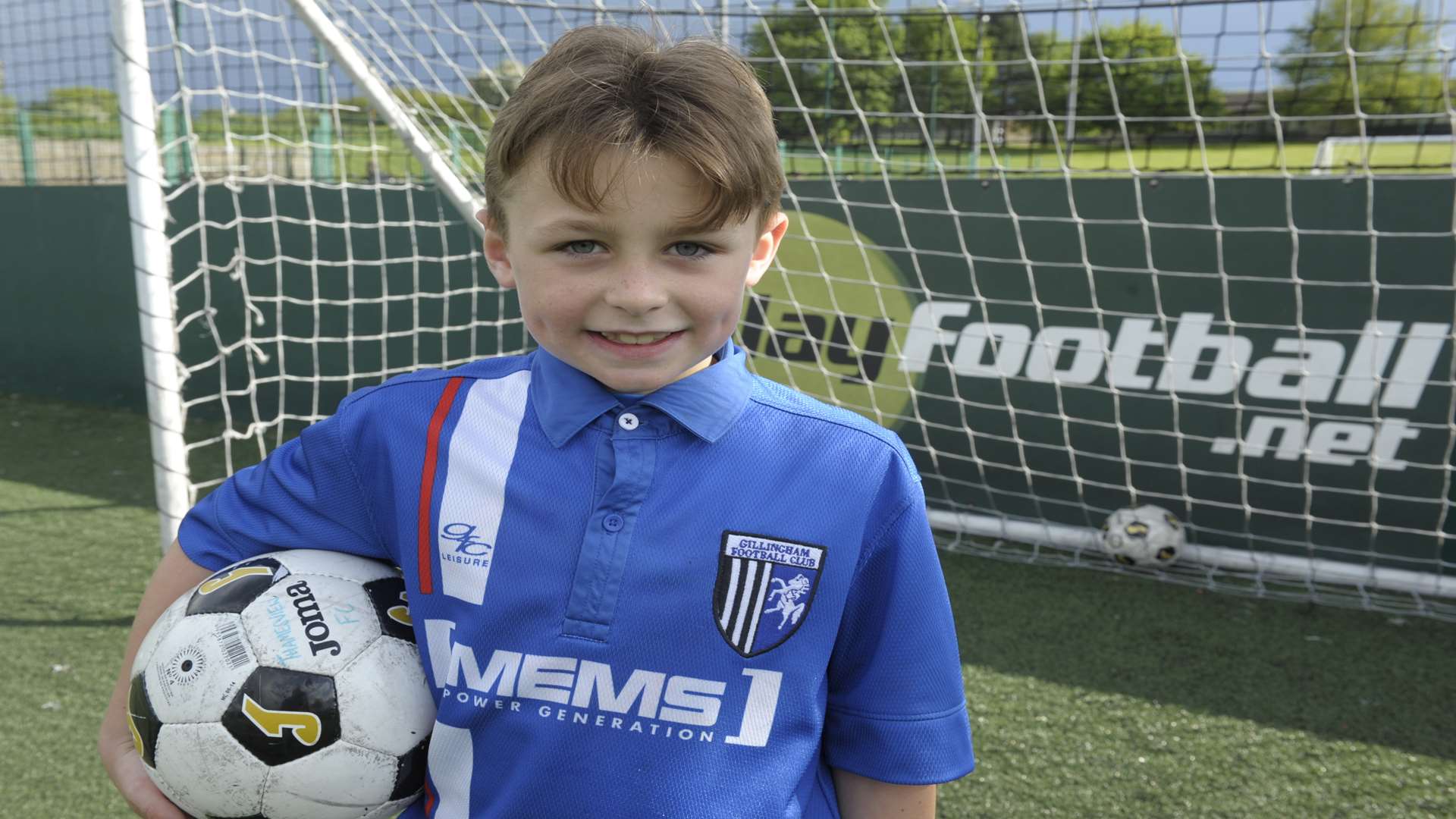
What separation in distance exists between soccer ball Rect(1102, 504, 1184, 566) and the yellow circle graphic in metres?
0.83

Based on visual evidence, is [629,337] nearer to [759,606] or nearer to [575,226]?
[575,226]

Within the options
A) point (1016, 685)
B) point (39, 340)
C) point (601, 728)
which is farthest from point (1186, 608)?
point (39, 340)

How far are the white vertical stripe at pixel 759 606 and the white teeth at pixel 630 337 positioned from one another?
0.21 metres

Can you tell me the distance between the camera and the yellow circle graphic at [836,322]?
12.8ft

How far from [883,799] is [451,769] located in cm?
39

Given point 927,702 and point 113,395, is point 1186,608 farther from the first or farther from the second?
point 113,395

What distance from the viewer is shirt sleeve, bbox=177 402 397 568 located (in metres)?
1.04

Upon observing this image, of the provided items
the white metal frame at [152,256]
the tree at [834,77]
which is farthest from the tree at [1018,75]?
the white metal frame at [152,256]

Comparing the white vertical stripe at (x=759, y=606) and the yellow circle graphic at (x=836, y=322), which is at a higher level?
the white vertical stripe at (x=759, y=606)

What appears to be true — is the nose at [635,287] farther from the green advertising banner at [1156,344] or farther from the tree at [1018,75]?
the tree at [1018,75]

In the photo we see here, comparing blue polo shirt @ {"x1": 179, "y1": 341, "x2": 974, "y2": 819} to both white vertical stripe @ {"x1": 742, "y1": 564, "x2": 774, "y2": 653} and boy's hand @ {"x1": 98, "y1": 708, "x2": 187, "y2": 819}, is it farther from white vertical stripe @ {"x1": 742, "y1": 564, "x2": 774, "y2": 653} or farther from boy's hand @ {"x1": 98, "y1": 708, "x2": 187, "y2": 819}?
boy's hand @ {"x1": 98, "y1": 708, "x2": 187, "y2": 819}

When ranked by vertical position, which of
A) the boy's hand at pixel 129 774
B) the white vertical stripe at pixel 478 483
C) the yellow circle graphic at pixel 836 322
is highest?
the white vertical stripe at pixel 478 483

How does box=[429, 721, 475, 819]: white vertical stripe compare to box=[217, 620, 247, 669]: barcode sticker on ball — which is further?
box=[217, 620, 247, 669]: barcode sticker on ball

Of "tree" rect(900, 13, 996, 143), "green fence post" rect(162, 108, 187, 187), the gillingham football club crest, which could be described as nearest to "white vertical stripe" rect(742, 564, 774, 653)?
the gillingham football club crest
